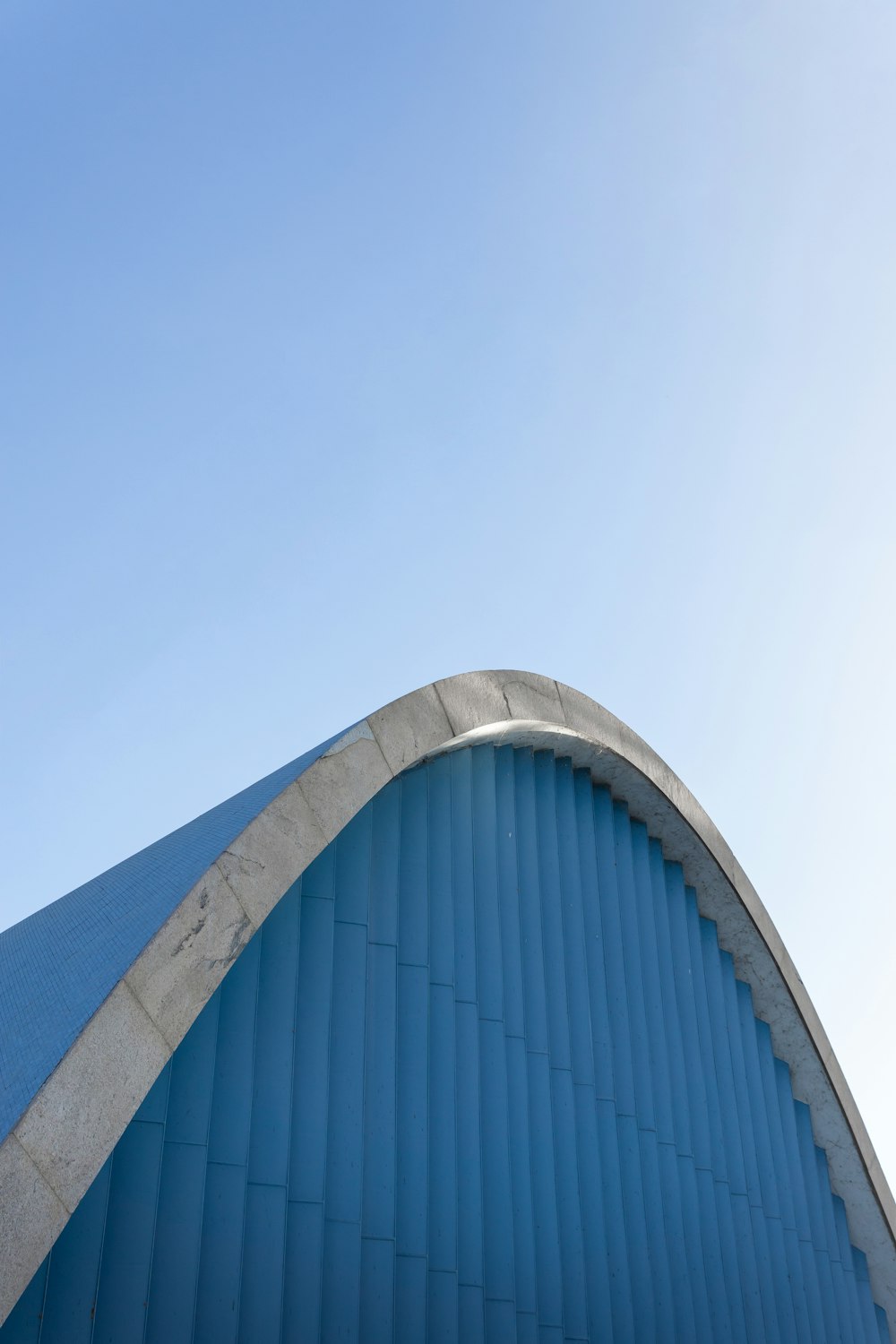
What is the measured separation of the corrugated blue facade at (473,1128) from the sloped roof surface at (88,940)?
992 millimetres

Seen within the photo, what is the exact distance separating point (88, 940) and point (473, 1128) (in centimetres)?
394

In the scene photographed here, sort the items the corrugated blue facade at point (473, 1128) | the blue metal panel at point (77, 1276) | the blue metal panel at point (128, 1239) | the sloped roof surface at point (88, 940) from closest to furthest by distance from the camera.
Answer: the sloped roof surface at point (88, 940), the blue metal panel at point (77, 1276), the blue metal panel at point (128, 1239), the corrugated blue facade at point (473, 1128)

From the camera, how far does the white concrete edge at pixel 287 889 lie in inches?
239

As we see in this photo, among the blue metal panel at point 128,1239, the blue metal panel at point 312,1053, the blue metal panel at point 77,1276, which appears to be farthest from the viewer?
the blue metal panel at point 312,1053

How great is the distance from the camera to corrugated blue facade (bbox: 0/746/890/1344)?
8164mm

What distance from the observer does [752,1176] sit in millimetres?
14156

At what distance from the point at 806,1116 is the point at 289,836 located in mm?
10464

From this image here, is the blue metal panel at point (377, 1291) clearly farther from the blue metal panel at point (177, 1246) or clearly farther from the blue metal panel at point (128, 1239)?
the blue metal panel at point (128, 1239)

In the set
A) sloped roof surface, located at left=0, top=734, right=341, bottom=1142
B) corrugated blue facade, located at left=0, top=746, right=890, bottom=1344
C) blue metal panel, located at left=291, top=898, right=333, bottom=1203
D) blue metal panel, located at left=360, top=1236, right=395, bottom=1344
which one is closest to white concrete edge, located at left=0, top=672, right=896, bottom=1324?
sloped roof surface, located at left=0, top=734, right=341, bottom=1142

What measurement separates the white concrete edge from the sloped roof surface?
137mm

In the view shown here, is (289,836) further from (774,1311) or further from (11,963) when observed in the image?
(774,1311)

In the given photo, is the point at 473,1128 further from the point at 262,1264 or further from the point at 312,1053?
the point at 262,1264

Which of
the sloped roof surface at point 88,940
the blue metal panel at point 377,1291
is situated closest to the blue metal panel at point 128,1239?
the sloped roof surface at point 88,940

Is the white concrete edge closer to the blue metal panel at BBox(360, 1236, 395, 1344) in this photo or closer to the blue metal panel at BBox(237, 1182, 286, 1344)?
the blue metal panel at BBox(237, 1182, 286, 1344)
